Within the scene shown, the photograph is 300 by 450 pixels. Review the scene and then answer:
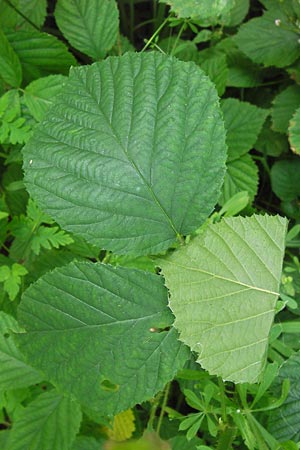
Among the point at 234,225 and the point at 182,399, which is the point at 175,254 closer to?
the point at 234,225

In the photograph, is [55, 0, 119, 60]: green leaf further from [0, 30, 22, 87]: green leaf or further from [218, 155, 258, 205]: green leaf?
[218, 155, 258, 205]: green leaf

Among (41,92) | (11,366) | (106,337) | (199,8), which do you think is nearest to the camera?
(106,337)

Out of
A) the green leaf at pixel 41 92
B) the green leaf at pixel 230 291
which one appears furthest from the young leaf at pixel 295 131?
the green leaf at pixel 230 291

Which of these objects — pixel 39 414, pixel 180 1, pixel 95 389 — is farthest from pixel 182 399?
pixel 180 1

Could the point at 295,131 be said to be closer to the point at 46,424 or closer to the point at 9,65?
the point at 9,65

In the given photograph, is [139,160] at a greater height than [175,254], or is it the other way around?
[139,160]

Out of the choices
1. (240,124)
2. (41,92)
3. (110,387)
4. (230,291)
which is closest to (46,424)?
(110,387)

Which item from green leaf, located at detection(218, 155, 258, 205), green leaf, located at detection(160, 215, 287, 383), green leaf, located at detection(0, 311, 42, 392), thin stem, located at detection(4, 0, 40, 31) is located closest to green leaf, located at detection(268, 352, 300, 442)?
green leaf, located at detection(160, 215, 287, 383)
